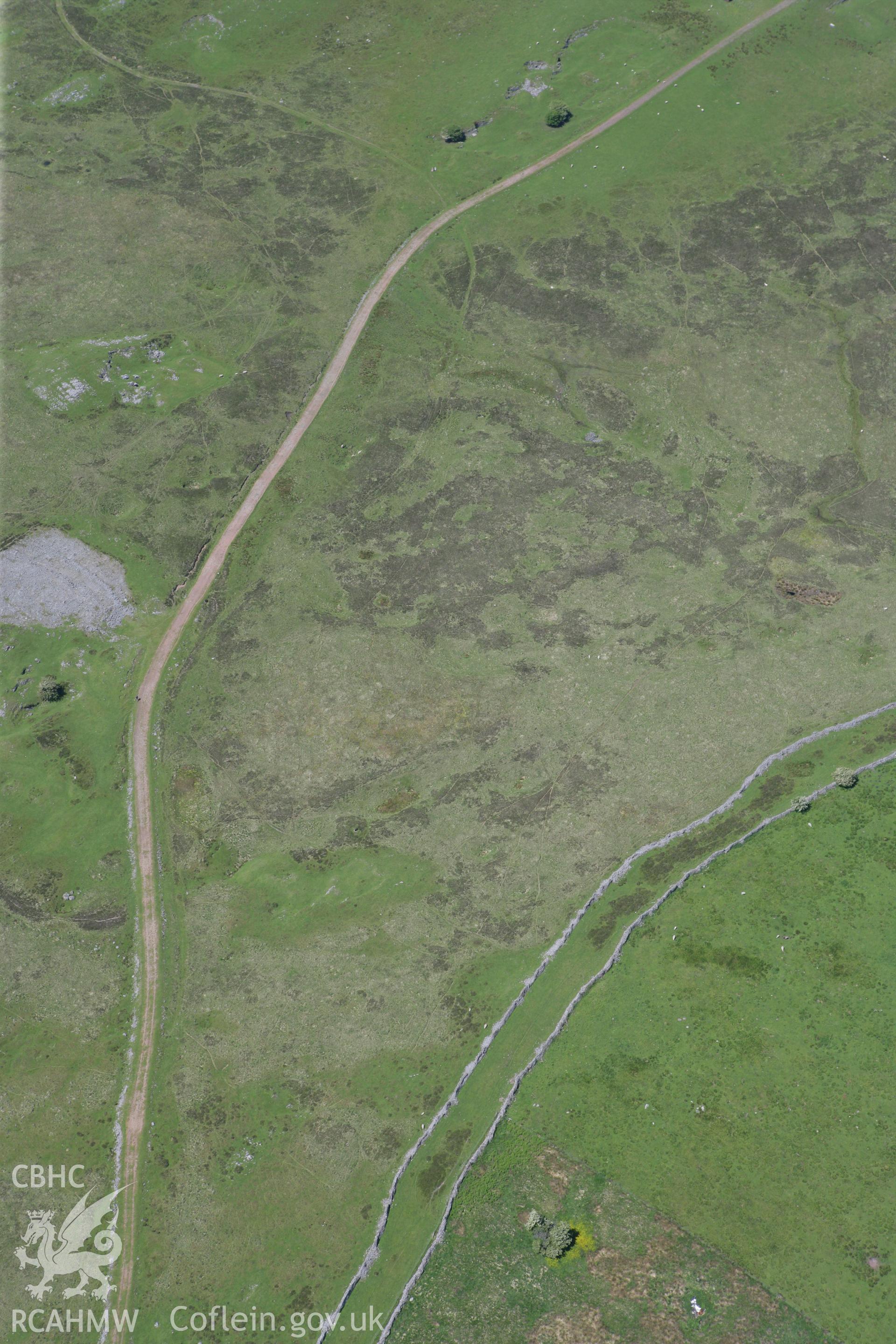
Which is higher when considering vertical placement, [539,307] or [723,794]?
[539,307]

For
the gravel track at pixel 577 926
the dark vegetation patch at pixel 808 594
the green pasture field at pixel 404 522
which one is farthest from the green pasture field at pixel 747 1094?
the dark vegetation patch at pixel 808 594

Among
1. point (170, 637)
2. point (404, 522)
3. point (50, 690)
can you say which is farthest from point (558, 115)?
point (50, 690)

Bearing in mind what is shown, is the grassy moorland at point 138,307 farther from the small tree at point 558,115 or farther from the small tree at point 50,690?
the small tree at point 558,115

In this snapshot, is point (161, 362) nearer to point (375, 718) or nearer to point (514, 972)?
point (375, 718)

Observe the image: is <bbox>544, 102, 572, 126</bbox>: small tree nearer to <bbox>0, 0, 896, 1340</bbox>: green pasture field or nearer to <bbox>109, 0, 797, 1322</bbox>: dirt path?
<bbox>0, 0, 896, 1340</bbox>: green pasture field

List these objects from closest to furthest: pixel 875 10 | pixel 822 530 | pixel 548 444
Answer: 1. pixel 822 530
2. pixel 548 444
3. pixel 875 10

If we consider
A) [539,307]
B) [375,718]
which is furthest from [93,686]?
[539,307]
